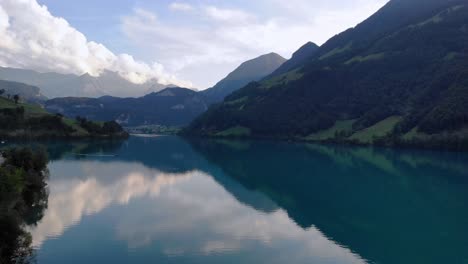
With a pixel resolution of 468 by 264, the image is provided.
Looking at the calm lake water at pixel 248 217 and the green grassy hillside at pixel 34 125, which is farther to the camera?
the green grassy hillside at pixel 34 125

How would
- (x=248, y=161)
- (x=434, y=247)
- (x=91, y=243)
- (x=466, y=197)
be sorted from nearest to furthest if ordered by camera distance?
(x=91, y=243)
(x=434, y=247)
(x=466, y=197)
(x=248, y=161)

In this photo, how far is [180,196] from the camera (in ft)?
214

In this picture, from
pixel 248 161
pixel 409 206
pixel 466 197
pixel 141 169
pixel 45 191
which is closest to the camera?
pixel 45 191

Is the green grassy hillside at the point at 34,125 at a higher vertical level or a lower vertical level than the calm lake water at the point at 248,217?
higher

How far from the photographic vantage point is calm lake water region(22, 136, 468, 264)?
1437 inches

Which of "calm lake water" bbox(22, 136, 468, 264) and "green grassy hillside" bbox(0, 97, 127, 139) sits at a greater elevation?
"green grassy hillside" bbox(0, 97, 127, 139)

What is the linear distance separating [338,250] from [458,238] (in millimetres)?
14640

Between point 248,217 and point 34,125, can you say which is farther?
point 34,125

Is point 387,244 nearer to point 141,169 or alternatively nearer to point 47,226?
point 47,226

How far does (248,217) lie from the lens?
170 ft

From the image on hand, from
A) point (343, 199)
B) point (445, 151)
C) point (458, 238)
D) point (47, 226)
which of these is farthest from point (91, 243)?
point (445, 151)

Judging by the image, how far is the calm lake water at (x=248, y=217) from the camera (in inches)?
1437

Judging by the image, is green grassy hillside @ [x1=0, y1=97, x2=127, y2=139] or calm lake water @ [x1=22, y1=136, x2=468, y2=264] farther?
green grassy hillside @ [x1=0, y1=97, x2=127, y2=139]

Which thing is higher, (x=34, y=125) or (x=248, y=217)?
(x=34, y=125)
